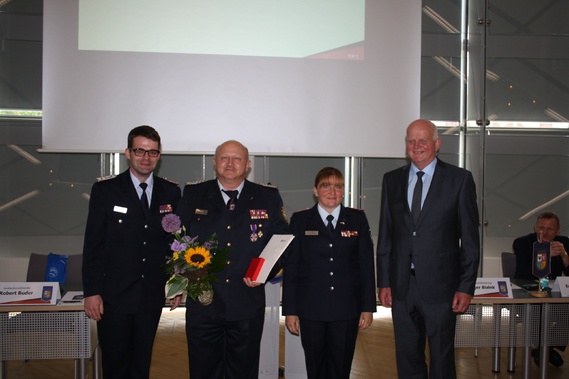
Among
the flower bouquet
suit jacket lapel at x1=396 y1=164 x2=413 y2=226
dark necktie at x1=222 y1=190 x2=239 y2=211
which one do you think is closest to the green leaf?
the flower bouquet

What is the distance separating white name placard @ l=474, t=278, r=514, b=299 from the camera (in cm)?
387

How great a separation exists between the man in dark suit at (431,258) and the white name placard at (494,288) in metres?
1.04

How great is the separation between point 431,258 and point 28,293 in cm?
244

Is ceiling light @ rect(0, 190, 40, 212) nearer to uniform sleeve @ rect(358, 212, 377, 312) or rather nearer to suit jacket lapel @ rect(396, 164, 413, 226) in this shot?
uniform sleeve @ rect(358, 212, 377, 312)

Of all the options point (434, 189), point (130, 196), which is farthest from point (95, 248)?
point (434, 189)

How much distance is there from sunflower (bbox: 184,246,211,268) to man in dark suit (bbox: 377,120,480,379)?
102cm

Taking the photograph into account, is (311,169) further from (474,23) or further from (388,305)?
(388,305)

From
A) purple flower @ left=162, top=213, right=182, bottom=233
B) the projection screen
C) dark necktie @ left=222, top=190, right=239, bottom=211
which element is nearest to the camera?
purple flower @ left=162, top=213, right=182, bottom=233

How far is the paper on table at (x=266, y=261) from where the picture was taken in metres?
2.62

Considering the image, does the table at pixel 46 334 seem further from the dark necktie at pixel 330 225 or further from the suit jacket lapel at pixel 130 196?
the dark necktie at pixel 330 225

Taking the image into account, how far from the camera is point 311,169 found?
22.6 feet

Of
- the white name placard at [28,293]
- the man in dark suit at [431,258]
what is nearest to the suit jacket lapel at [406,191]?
the man in dark suit at [431,258]

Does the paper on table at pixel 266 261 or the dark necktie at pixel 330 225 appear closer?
the paper on table at pixel 266 261

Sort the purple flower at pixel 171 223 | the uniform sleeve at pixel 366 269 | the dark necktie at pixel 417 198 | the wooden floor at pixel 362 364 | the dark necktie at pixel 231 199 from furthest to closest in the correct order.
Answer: the wooden floor at pixel 362 364, the uniform sleeve at pixel 366 269, the dark necktie at pixel 417 198, the dark necktie at pixel 231 199, the purple flower at pixel 171 223
